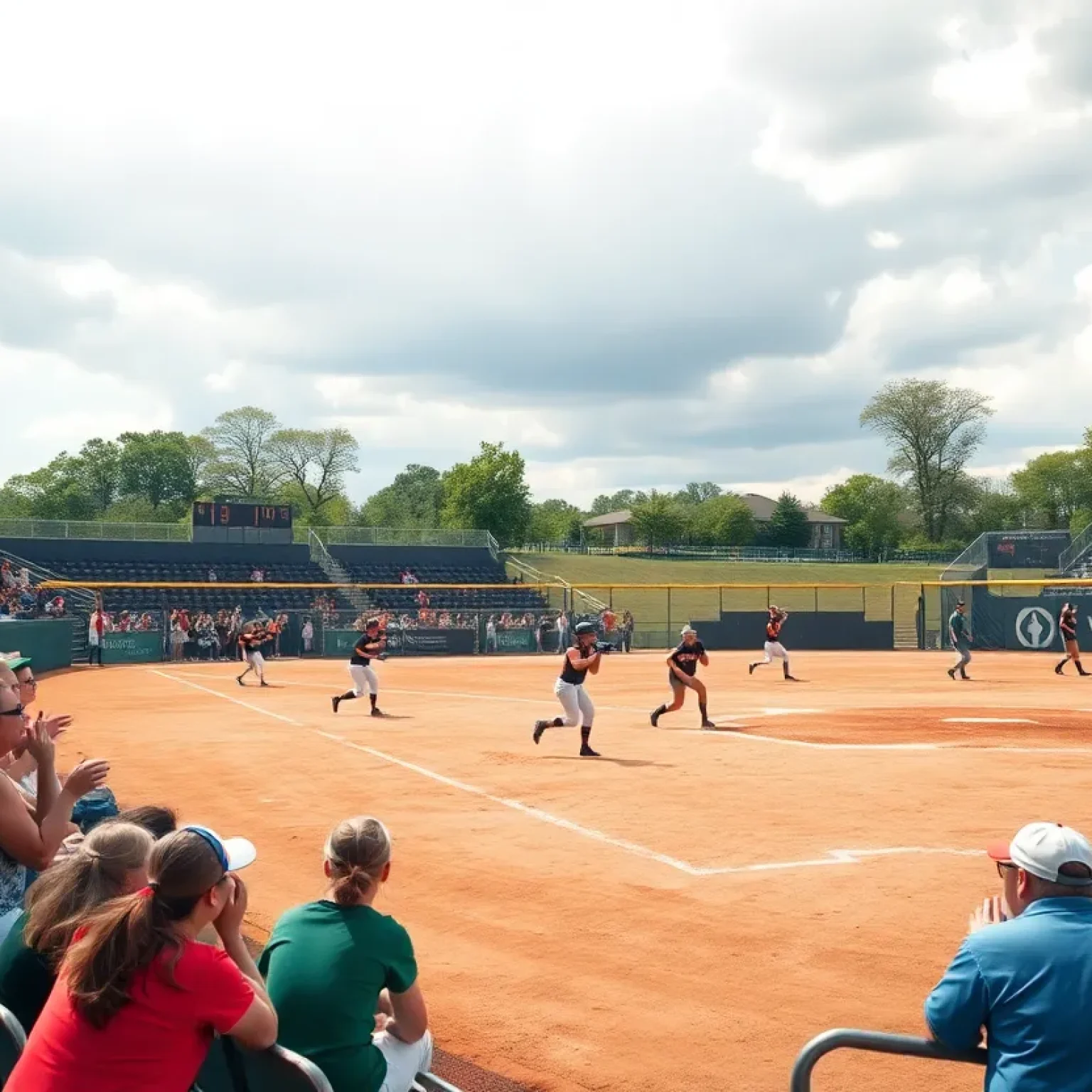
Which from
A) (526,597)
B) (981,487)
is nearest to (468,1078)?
(526,597)

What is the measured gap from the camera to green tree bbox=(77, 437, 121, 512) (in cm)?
12469

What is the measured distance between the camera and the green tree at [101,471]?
125 metres

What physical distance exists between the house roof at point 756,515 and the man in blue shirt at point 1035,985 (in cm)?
11372

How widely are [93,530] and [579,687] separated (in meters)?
43.3

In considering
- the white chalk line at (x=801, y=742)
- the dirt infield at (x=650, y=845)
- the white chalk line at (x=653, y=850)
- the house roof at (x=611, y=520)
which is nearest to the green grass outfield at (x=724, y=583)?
the white chalk line at (x=801, y=742)

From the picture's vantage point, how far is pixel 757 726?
2088 cm

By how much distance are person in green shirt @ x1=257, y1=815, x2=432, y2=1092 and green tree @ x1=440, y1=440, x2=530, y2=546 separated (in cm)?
8851

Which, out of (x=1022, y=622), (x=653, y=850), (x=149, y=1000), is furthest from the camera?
(x=1022, y=622)

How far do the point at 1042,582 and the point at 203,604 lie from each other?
3475 centimetres

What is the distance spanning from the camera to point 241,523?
57.5 m

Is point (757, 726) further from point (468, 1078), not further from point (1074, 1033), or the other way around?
point (1074, 1033)

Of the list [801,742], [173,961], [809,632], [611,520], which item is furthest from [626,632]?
[611,520]

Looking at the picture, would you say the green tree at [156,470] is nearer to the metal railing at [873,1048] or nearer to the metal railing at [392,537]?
the metal railing at [392,537]

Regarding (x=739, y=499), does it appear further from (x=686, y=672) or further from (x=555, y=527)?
(x=686, y=672)
